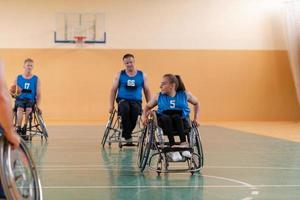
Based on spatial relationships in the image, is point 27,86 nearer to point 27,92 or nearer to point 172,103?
point 27,92

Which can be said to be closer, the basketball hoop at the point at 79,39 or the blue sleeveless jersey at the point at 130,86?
the blue sleeveless jersey at the point at 130,86

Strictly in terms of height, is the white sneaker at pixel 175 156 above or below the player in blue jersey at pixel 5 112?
below

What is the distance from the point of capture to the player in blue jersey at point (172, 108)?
17.0 feet

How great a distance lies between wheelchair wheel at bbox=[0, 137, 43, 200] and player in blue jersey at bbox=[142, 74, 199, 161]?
2.39m

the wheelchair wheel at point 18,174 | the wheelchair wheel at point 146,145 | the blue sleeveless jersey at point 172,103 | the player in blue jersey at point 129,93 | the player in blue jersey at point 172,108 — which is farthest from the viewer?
the player in blue jersey at point 129,93

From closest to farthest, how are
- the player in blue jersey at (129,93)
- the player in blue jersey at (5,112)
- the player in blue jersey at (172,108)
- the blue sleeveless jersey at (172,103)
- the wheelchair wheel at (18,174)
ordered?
the player in blue jersey at (5,112), the wheelchair wheel at (18,174), the player in blue jersey at (172,108), the blue sleeveless jersey at (172,103), the player in blue jersey at (129,93)

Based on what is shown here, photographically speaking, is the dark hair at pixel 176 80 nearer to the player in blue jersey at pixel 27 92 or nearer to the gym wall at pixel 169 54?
the player in blue jersey at pixel 27 92

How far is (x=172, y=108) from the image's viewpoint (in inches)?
208

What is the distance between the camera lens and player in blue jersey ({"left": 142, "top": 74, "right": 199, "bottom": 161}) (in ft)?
17.0

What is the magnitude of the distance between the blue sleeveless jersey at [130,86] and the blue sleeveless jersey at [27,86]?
1502 mm

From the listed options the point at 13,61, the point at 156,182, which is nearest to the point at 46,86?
the point at 13,61

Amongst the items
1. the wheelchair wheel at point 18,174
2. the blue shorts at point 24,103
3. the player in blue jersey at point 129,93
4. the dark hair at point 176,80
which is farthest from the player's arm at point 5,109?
the blue shorts at point 24,103

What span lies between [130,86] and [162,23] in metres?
6.31

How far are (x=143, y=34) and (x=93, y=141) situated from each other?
212 inches
